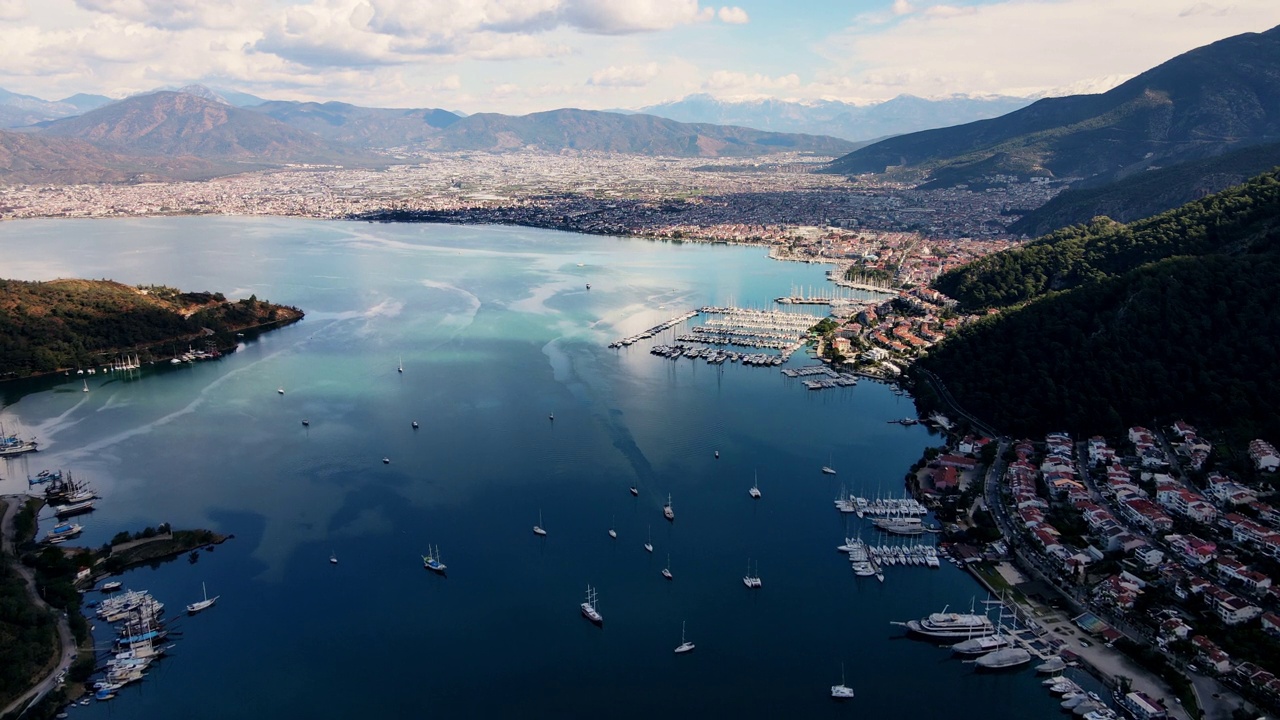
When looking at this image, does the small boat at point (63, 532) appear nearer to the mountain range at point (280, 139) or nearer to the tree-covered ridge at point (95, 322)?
the tree-covered ridge at point (95, 322)

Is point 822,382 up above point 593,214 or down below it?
below

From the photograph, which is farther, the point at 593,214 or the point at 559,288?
the point at 593,214

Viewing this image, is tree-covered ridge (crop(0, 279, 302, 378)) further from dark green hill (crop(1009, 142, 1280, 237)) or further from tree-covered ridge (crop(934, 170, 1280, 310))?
dark green hill (crop(1009, 142, 1280, 237))

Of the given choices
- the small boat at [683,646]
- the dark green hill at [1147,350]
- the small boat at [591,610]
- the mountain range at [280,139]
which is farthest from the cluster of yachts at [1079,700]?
the mountain range at [280,139]

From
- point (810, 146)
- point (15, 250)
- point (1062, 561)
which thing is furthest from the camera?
point (810, 146)

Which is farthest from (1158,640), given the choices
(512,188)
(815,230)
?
(512,188)

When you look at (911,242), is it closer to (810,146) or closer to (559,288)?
(559,288)

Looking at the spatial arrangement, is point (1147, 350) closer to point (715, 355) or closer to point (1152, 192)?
point (715, 355)
